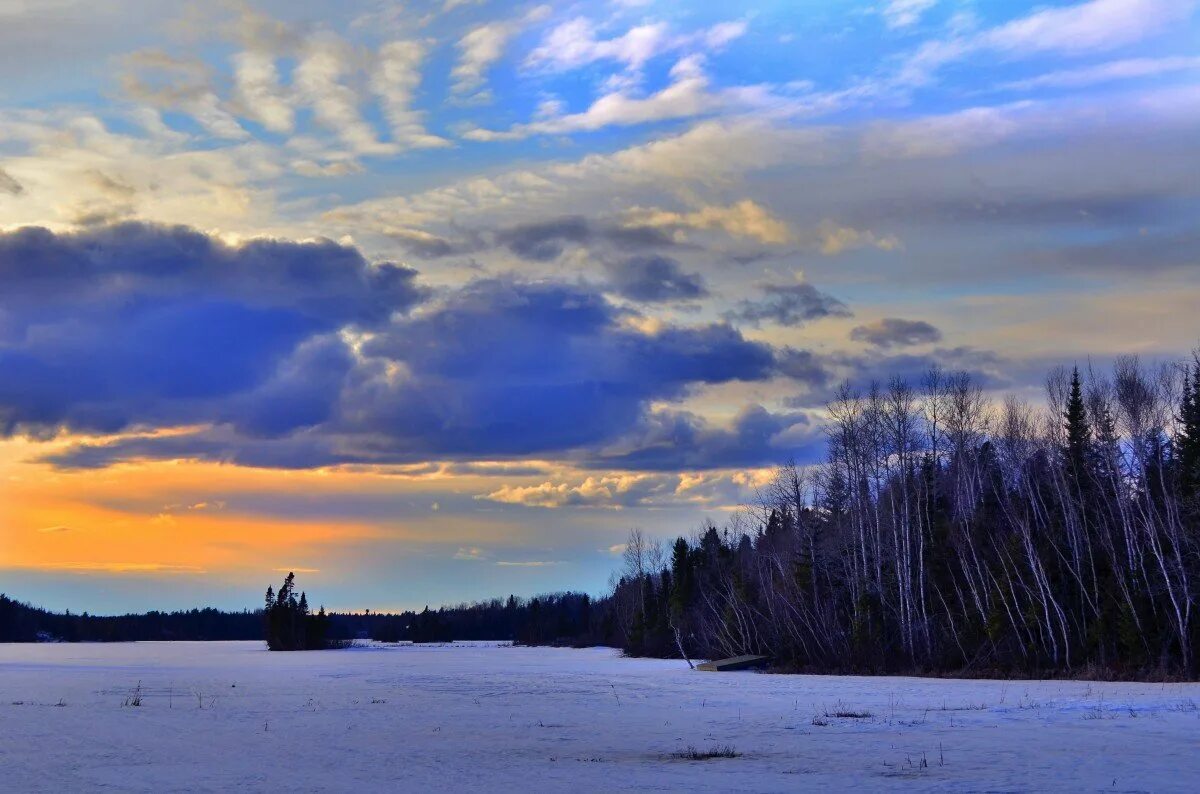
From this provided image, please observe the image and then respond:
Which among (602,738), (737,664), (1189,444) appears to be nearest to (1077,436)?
(1189,444)

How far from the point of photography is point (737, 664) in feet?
263

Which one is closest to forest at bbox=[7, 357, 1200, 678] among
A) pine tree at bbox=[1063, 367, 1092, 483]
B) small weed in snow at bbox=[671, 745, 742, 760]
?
pine tree at bbox=[1063, 367, 1092, 483]

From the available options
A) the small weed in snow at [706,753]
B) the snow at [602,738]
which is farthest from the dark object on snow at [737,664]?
the small weed in snow at [706,753]

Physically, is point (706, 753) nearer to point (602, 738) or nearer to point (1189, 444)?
point (602, 738)

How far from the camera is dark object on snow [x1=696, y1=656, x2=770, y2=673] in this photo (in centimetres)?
7869

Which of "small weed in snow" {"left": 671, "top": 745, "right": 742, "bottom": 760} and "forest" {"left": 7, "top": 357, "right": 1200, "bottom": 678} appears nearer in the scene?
"small weed in snow" {"left": 671, "top": 745, "right": 742, "bottom": 760}

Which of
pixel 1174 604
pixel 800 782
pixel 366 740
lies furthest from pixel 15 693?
pixel 1174 604

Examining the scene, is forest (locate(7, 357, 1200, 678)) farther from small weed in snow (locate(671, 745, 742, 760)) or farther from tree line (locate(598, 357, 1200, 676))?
small weed in snow (locate(671, 745, 742, 760))

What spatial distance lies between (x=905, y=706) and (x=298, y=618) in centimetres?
13054

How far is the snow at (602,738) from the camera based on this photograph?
21.4 metres

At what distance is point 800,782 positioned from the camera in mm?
20844

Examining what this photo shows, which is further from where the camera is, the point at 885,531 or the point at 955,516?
the point at 885,531

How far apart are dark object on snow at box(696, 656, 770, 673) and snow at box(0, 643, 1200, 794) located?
2590cm

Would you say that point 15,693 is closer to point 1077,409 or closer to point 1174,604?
point 1174,604
